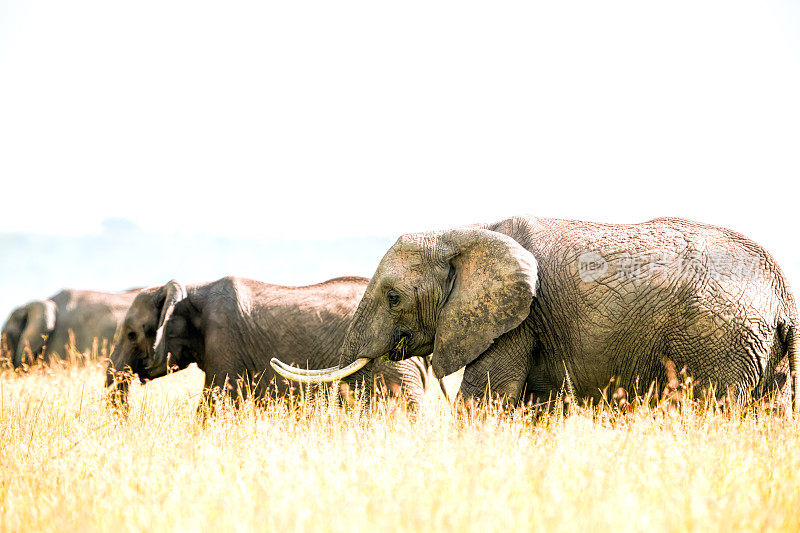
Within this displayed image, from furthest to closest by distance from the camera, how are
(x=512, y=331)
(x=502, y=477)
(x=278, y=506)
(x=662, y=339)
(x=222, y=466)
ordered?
(x=512, y=331) → (x=662, y=339) → (x=222, y=466) → (x=502, y=477) → (x=278, y=506)

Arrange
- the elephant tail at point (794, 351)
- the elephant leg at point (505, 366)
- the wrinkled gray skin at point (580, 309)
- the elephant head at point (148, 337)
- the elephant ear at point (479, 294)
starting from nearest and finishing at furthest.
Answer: the wrinkled gray skin at point (580, 309) → the elephant tail at point (794, 351) → the elephant ear at point (479, 294) → the elephant leg at point (505, 366) → the elephant head at point (148, 337)

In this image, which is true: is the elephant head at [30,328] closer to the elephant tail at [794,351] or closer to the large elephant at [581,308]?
the large elephant at [581,308]

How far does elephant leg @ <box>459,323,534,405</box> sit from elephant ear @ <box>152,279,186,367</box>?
5153 millimetres

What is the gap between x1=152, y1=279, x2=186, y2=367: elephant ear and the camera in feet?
37.0

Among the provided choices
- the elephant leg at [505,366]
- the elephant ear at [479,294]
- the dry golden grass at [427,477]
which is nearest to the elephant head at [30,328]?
the dry golden grass at [427,477]

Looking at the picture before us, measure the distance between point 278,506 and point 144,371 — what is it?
7.26 metres

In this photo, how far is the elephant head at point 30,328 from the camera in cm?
2080

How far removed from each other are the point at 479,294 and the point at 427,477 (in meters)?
2.41

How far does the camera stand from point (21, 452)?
724cm

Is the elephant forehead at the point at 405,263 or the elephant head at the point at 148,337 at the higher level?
the elephant forehead at the point at 405,263

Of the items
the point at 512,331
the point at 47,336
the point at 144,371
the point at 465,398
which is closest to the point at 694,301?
the point at 512,331

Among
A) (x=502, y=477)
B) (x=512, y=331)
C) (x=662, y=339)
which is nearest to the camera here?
(x=502, y=477)

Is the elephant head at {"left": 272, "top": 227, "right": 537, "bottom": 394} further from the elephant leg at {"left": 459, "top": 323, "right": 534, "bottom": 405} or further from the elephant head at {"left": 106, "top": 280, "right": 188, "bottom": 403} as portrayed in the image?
the elephant head at {"left": 106, "top": 280, "right": 188, "bottom": 403}

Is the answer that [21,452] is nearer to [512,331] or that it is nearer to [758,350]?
[512,331]
